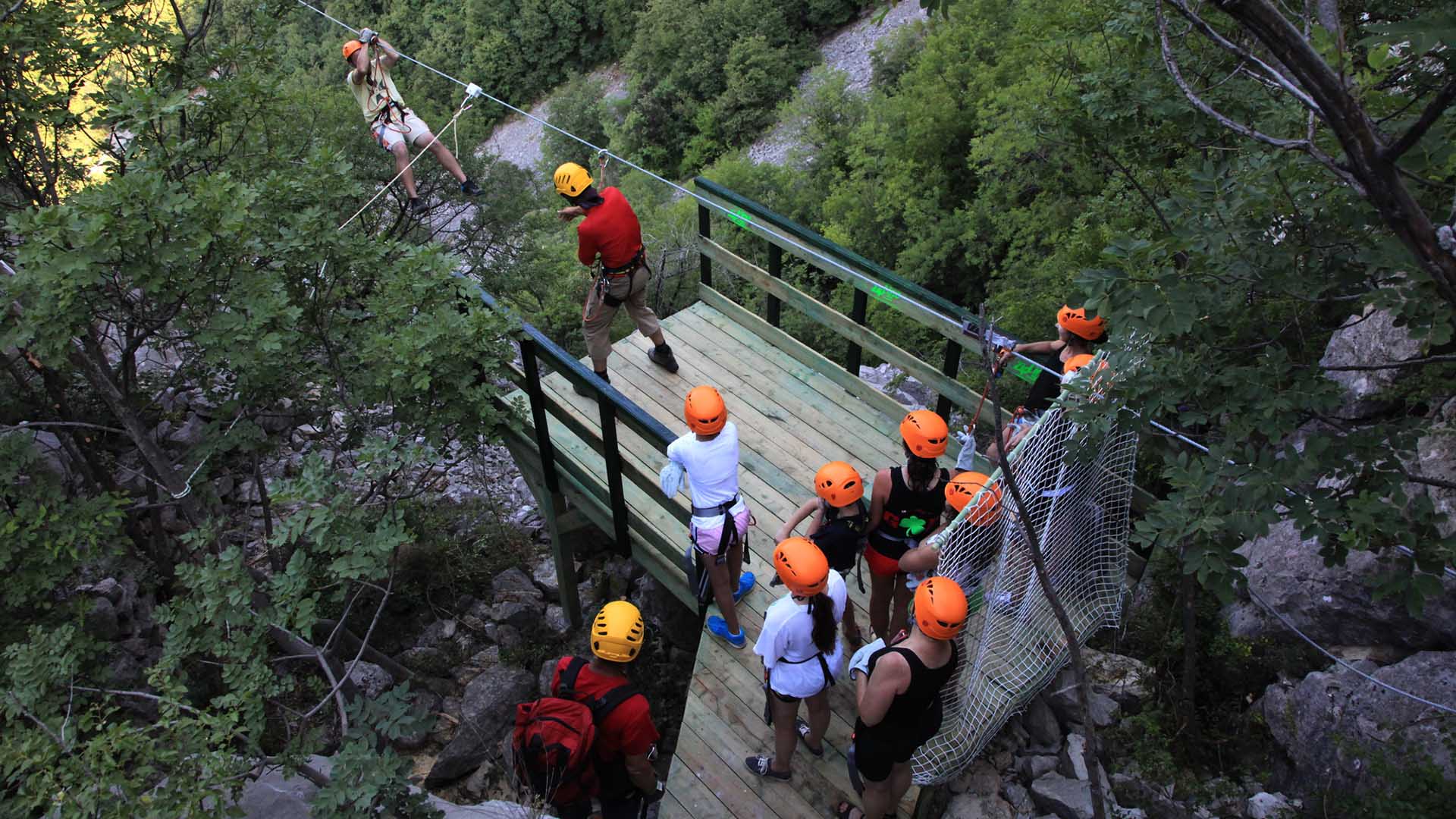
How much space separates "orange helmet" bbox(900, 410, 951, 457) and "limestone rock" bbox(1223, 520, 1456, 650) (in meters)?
1.82

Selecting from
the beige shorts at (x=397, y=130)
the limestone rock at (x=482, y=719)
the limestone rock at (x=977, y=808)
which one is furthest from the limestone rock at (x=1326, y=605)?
the beige shorts at (x=397, y=130)

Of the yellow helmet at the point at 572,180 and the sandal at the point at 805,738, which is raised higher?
the yellow helmet at the point at 572,180

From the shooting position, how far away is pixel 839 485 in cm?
487

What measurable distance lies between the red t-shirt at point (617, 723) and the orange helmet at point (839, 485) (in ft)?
4.88

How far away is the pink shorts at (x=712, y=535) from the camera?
5.33 meters

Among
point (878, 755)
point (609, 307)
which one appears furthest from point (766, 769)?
point (609, 307)

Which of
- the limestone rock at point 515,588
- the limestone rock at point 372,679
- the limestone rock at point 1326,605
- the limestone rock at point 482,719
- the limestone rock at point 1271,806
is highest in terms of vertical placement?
the limestone rock at point 1326,605

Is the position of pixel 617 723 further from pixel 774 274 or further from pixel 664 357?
pixel 774 274

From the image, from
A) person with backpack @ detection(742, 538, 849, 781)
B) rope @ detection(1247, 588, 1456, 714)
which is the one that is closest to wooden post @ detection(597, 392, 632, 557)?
person with backpack @ detection(742, 538, 849, 781)

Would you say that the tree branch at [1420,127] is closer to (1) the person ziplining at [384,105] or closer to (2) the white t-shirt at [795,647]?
(2) the white t-shirt at [795,647]

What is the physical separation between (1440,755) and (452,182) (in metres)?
13.0

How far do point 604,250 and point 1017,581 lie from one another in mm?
3905

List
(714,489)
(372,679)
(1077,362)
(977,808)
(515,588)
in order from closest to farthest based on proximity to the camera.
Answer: (977,808)
(714,489)
(1077,362)
(372,679)
(515,588)

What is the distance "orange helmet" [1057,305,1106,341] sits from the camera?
573 cm
